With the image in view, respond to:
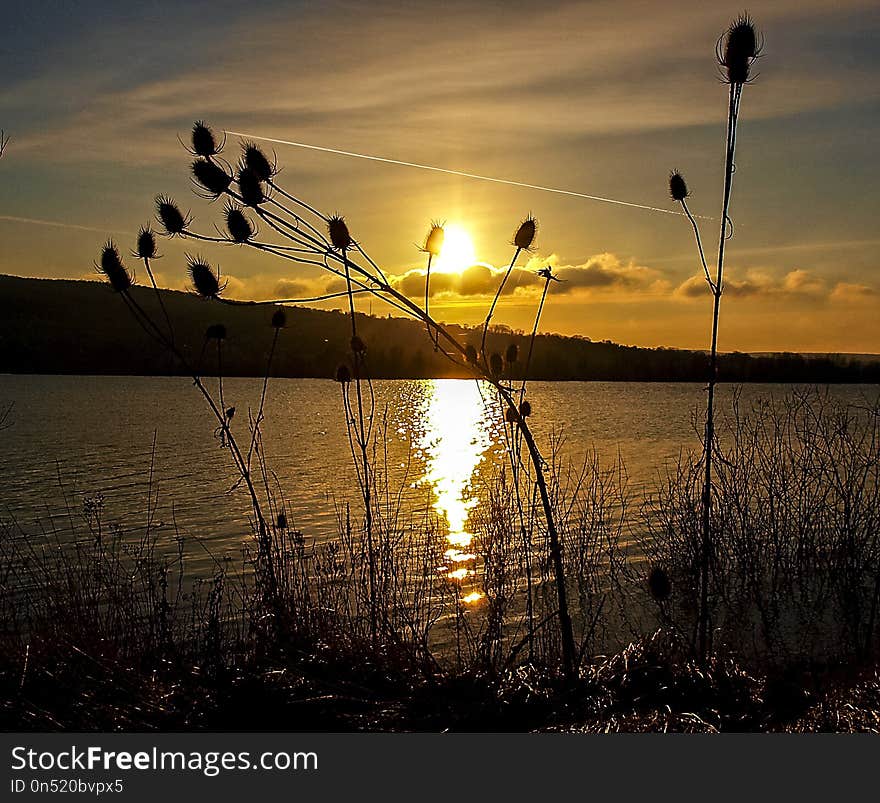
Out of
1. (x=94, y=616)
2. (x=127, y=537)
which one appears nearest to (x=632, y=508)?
(x=127, y=537)

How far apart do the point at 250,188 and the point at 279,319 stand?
4.70ft

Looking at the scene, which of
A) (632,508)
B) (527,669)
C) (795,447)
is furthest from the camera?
(795,447)

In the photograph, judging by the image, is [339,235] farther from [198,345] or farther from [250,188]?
[198,345]

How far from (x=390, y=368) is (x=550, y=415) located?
4667cm

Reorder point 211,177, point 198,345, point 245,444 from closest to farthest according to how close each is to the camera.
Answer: point 211,177 < point 245,444 < point 198,345

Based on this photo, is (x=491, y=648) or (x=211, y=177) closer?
(x=211, y=177)

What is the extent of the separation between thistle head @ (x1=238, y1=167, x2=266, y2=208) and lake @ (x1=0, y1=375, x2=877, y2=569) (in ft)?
7.39

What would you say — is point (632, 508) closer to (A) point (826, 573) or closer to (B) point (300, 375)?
(A) point (826, 573)

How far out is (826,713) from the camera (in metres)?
4.11

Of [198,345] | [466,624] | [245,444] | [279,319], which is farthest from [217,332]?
[198,345]

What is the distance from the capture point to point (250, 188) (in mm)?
4949

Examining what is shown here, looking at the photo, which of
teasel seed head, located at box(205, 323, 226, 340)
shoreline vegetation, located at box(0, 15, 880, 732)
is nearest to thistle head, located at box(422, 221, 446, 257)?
shoreline vegetation, located at box(0, 15, 880, 732)

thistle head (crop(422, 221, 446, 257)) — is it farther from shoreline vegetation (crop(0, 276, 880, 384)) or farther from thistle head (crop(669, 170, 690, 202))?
shoreline vegetation (crop(0, 276, 880, 384))

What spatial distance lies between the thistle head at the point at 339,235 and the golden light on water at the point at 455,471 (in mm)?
2089
